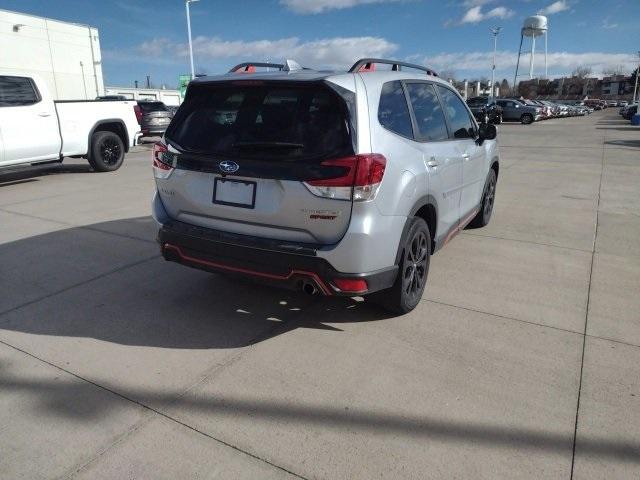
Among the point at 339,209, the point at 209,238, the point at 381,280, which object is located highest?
the point at 339,209

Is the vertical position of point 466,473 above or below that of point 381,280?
below

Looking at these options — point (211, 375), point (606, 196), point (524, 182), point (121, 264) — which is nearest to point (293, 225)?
point (211, 375)

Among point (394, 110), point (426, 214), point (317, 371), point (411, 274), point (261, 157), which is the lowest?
point (317, 371)

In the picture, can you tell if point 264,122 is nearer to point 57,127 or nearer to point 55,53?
point 57,127

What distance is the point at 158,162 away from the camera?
3.58 metres

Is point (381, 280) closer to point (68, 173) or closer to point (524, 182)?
point (524, 182)

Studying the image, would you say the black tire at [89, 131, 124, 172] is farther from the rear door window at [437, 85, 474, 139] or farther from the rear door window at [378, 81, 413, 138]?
the rear door window at [378, 81, 413, 138]

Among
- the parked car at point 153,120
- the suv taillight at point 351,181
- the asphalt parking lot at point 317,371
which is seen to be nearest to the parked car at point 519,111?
the parked car at point 153,120

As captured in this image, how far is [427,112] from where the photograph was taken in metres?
3.96

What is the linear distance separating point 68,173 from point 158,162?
8.87 meters

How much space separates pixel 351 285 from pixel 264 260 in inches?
22.3

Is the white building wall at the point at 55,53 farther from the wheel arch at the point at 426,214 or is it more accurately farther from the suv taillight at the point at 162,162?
the wheel arch at the point at 426,214

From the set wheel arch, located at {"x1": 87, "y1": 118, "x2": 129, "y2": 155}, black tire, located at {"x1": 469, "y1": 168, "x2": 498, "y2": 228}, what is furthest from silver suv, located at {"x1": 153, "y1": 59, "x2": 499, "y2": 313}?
wheel arch, located at {"x1": 87, "y1": 118, "x2": 129, "y2": 155}

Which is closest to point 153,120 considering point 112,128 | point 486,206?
point 112,128
